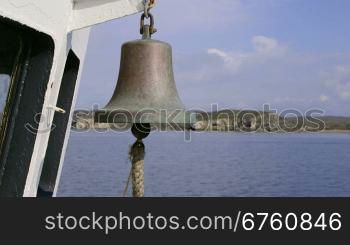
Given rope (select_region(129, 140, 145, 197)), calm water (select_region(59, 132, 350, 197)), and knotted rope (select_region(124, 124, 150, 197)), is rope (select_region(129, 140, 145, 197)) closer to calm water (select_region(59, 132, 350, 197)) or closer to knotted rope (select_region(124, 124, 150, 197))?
knotted rope (select_region(124, 124, 150, 197))

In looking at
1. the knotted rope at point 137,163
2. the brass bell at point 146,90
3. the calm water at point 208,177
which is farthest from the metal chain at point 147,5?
the calm water at point 208,177

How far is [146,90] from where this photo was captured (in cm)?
395

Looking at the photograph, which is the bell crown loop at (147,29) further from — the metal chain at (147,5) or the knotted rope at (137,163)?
the knotted rope at (137,163)

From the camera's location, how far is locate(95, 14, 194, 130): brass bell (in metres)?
3.72

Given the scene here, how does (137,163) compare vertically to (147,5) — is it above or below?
below

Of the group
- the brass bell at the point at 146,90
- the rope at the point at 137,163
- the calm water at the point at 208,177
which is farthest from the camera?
the calm water at the point at 208,177

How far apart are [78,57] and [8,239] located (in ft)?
5.98

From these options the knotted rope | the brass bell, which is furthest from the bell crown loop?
the knotted rope

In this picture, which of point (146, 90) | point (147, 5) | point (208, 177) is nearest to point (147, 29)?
point (147, 5)

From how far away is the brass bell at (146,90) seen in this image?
3717 millimetres

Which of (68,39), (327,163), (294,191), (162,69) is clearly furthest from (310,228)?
(327,163)

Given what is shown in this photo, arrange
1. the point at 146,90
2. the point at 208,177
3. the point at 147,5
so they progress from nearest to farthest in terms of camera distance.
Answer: the point at 147,5, the point at 146,90, the point at 208,177

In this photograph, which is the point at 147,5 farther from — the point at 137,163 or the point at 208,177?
the point at 208,177

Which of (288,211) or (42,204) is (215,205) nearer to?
(288,211)
